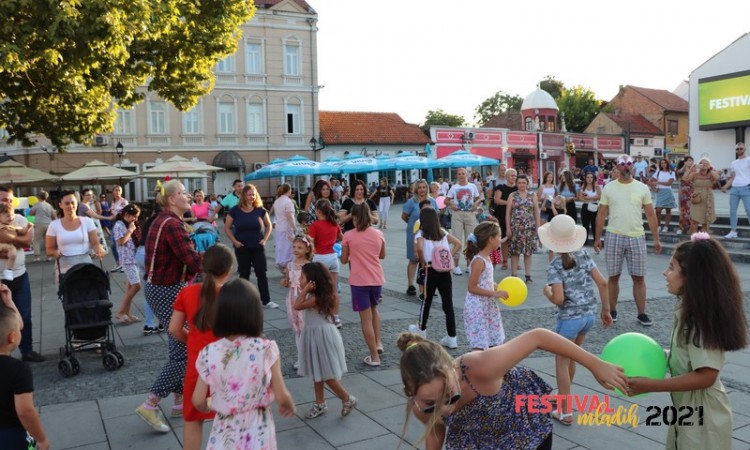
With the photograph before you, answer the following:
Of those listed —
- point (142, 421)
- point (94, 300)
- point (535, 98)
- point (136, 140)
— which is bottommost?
point (142, 421)

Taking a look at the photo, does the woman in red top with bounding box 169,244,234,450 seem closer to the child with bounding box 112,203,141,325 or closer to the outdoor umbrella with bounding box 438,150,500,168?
the child with bounding box 112,203,141,325

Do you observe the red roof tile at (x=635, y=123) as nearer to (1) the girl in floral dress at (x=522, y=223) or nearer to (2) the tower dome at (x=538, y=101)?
(2) the tower dome at (x=538, y=101)

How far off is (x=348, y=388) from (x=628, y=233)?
13.5ft

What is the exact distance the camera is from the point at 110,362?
19.8 ft

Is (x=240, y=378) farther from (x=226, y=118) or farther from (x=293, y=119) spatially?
(x=293, y=119)

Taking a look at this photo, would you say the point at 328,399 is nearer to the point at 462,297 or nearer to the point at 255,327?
the point at 255,327

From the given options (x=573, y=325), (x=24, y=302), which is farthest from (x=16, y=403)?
(x=24, y=302)

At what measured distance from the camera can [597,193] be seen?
468 inches

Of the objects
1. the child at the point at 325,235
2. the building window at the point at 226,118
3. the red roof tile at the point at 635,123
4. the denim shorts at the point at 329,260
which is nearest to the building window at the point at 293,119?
the building window at the point at 226,118

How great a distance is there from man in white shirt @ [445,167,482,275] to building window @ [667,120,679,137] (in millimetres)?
52454

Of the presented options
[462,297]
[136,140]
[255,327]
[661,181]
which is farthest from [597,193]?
[136,140]

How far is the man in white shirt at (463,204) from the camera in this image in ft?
36.0

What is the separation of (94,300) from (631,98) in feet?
202

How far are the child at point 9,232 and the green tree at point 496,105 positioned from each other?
242 feet
